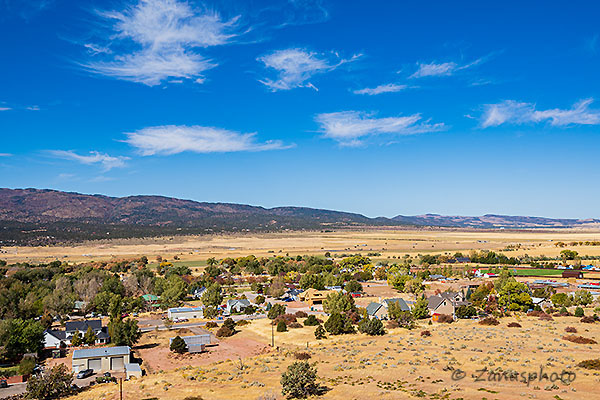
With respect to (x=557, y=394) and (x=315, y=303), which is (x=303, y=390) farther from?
(x=315, y=303)

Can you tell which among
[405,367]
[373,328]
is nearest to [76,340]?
[373,328]

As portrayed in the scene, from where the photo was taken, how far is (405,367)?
30016 mm

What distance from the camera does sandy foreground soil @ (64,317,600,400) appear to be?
24.5 metres

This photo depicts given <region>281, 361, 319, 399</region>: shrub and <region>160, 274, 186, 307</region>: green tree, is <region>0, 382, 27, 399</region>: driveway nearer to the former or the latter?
<region>281, 361, 319, 399</region>: shrub

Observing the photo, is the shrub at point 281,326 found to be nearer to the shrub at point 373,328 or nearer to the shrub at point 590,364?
the shrub at point 373,328

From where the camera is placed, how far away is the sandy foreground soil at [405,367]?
24.5m

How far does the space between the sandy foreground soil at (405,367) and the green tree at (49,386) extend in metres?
1.41

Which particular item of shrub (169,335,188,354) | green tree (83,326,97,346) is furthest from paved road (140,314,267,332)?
shrub (169,335,188,354)

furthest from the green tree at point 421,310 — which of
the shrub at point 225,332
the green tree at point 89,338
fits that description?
the green tree at point 89,338

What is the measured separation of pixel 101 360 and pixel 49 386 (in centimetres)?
666

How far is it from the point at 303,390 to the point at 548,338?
24.8m

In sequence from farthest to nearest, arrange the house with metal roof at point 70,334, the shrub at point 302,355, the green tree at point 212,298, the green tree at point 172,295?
the green tree at point 172,295, the green tree at point 212,298, the house with metal roof at point 70,334, the shrub at point 302,355

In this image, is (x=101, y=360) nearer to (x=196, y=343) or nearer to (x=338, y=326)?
(x=196, y=343)

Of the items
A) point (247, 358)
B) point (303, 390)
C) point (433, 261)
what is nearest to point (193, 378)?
point (247, 358)
